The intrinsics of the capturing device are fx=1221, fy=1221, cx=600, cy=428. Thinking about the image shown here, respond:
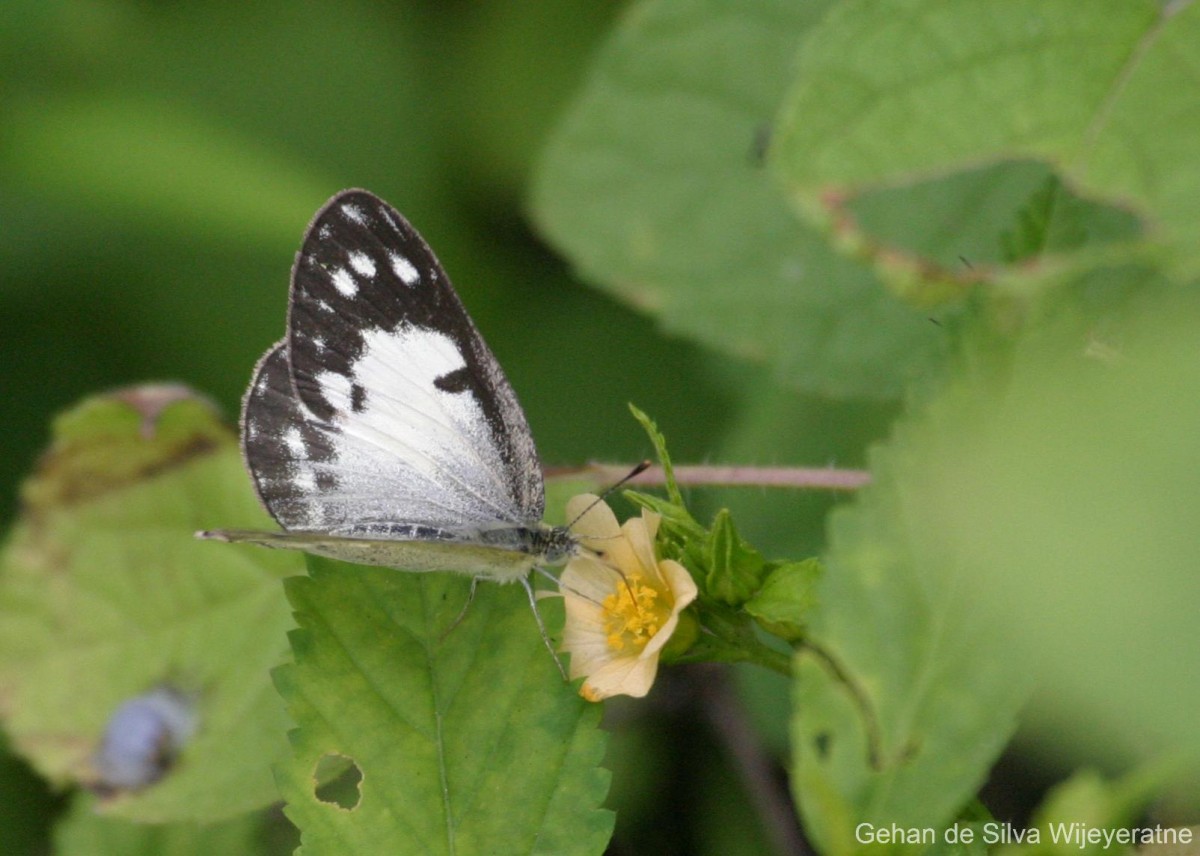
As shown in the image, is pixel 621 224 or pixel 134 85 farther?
pixel 134 85

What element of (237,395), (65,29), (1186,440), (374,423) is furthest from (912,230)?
(65,29)

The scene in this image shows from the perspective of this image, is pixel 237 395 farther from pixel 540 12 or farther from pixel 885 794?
pixel 885 794

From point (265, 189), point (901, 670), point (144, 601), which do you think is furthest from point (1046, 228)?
point (265, 189)

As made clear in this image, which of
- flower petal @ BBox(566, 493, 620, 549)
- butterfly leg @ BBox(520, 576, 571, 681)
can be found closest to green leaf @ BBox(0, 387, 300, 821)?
flower petal @ BBox(566, 493, 620, 549)

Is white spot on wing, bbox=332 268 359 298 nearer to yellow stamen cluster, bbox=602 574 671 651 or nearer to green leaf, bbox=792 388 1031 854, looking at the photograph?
yellow stamen cluster, bbox=602 574 671 651

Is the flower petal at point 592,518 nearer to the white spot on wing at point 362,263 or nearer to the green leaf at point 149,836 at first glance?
the white spot on wing at point 362,263

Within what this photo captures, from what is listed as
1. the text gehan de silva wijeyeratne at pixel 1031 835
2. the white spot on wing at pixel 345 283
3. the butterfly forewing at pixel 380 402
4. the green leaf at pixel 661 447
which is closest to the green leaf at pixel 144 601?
the butterfly forewing at pixel 380 402
